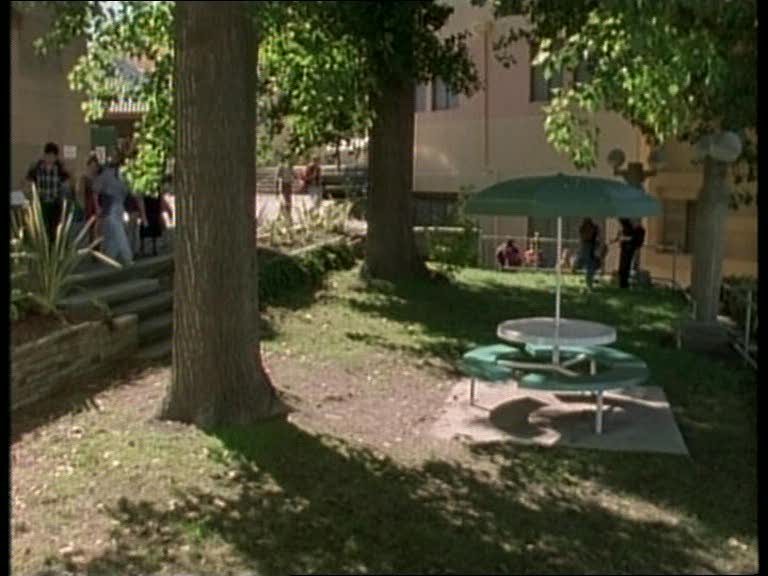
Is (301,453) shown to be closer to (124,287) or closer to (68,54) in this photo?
(124,287)

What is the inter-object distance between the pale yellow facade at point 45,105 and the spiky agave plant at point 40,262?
6.16 m

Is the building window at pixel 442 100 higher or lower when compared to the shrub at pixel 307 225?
higher

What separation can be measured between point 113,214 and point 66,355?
316cm

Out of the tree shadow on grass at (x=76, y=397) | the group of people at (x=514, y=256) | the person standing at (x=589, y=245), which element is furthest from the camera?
the group of people at (x=514, y=256)

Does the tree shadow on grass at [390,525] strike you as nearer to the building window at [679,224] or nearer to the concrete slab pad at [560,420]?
the concrete slab pad at [560,420]

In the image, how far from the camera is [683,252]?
1948 centimetres

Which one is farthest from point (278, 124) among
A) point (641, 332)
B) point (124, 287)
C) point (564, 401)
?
point (564, 401)

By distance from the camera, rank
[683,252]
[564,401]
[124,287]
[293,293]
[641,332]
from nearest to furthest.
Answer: [564,401], [124,287], [641,332], [293,293], [683,252]

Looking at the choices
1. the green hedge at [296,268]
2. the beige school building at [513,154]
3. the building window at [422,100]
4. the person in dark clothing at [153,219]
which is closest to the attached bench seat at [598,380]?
the green hedge at [296,268]

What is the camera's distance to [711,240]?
1059 centimetres

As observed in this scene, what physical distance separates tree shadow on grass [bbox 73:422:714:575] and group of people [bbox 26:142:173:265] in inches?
192

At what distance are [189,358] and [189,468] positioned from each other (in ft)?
3.36

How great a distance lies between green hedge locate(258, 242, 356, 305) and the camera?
11523 mm

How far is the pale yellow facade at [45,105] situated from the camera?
48.5 ft
